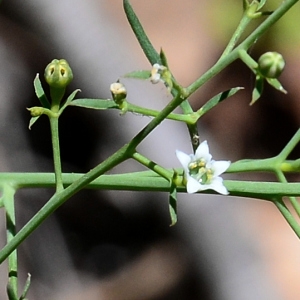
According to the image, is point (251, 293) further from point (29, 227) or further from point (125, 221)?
point (29, 227)

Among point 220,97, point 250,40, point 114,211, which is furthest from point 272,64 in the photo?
point 114,211

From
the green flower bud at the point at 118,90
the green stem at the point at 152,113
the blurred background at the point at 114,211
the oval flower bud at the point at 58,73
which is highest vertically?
the blurred background at the point at 114,211

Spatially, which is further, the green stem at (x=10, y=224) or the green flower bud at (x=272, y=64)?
the green stem at (x=10, y=224)

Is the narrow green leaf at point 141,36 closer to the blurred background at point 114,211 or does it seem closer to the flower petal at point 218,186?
the flower petal at point 218,186

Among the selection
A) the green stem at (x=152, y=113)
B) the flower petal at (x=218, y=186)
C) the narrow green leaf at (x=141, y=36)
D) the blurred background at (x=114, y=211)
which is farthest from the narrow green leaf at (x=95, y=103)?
the blurred background at (x=114, y=211)

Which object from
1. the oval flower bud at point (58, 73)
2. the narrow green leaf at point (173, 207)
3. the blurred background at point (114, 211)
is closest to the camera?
the narrow green leaf at point (173, 207)

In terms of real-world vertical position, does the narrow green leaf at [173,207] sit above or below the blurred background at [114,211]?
below

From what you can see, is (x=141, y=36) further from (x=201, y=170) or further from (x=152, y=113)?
(x=201, y=170)

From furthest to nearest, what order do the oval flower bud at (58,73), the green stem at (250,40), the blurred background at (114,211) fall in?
the blurred background at (114,211) < the oval flower bud at (58,73) < the green stem at (250,40)
